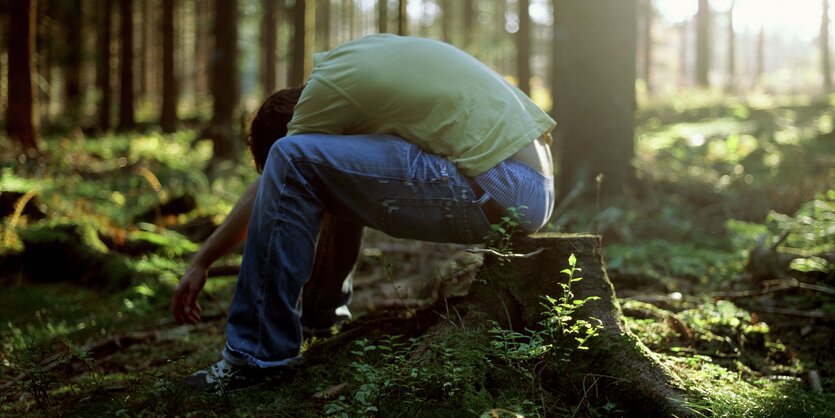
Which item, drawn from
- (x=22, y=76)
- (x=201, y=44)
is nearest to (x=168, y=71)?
(x=22, y=76)

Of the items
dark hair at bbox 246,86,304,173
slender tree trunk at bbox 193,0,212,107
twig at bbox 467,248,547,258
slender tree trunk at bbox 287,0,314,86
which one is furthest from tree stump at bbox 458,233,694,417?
slender tree trunk at bbox 193,0,212,107

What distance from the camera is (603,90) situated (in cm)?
713

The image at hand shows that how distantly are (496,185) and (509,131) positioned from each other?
0.82 feet

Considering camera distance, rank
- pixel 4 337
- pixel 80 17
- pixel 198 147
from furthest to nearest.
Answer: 1. pixel 80 17
2. pixel 198 147
3. pixel 4 337

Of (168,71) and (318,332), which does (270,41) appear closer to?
(168,71)

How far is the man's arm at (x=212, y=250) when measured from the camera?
2959 mm

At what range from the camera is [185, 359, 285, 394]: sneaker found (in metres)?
2.63

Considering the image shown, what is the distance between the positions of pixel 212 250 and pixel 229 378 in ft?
2.01

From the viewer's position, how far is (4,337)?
169 inches

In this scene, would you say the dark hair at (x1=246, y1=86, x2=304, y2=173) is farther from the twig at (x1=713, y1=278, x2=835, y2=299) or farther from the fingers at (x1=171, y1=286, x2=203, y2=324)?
the twig at (x1=713, y1=278, x2=835, y2=299)

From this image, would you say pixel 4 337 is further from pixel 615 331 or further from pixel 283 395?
pixel 615 331

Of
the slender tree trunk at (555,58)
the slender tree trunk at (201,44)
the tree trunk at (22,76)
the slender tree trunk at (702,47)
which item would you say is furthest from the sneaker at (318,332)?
the slender tree trunk at (201,44)

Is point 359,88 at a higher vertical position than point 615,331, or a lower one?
higher

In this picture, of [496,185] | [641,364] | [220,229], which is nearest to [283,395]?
[220,229]
